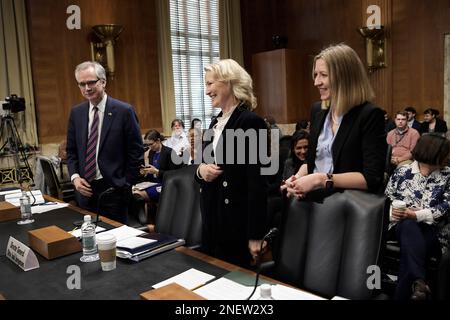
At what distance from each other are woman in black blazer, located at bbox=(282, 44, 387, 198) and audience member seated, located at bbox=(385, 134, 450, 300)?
0.85 meters

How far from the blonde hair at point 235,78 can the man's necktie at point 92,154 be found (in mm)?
1212

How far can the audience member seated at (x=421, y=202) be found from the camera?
2.45 meters

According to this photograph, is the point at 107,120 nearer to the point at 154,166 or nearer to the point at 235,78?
the point at 235,78

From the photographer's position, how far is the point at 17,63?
5.94 m

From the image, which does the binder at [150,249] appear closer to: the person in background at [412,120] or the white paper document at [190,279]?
the white paper document at [190,279]

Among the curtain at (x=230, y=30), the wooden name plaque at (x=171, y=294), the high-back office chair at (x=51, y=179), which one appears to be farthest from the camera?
the curtain at (x=230, y=30)

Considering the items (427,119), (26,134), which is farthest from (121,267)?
(427,119)

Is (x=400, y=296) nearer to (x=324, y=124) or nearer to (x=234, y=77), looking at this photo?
(x=324, y=124)

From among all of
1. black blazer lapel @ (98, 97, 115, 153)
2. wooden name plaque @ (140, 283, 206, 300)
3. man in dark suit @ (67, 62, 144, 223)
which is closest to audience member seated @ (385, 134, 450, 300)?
wooden name plaque @ (140, 283, 206, 300)

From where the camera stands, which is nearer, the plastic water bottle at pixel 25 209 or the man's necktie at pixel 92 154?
the plastic water bottle at pixel 25 209

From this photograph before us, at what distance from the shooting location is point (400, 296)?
2.16m

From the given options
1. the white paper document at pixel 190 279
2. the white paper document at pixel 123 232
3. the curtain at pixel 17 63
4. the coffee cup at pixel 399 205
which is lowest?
the coffee cup at pixel 399 205

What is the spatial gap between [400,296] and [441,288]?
1.06ft

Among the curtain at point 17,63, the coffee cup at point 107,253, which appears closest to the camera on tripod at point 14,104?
the curtain at point 17,63
